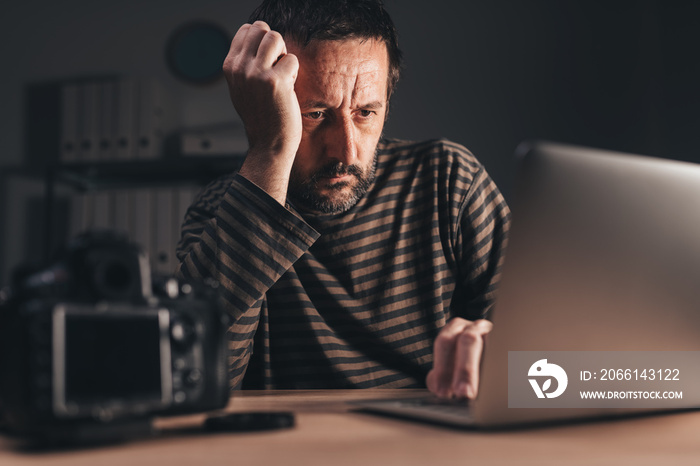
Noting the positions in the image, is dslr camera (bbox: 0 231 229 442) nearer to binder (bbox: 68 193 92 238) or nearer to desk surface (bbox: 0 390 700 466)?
desk surface (bbox: 0 390 700 466)

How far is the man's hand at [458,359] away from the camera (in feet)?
1.95

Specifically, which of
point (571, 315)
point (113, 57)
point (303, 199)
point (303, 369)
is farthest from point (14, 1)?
point (571, 315)

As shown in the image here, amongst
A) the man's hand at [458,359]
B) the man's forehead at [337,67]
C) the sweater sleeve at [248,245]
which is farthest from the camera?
the man's forehead at [337,67]

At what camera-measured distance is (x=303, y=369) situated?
1.12m

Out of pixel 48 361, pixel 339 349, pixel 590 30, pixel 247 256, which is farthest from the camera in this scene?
pixel 590 30

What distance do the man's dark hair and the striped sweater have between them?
0.29m

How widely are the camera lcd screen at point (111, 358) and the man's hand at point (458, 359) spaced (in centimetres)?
31

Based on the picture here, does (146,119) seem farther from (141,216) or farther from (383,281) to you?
(383,281)

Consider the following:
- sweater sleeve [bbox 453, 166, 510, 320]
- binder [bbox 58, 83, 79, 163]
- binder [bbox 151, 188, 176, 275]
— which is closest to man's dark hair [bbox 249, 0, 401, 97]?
sweater sleeve [bbox 453, 166, 510, 320]

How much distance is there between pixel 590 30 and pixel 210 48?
153 cm

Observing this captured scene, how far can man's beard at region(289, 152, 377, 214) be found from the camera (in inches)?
44.2

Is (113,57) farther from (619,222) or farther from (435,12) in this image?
(619,222)

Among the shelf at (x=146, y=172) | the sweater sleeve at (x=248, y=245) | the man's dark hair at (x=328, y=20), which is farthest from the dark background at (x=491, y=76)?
the sweater sleeve at (x=248, y=245)

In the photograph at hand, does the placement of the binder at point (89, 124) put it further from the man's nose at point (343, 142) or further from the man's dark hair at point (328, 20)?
the man's nose at point (343, 142)
